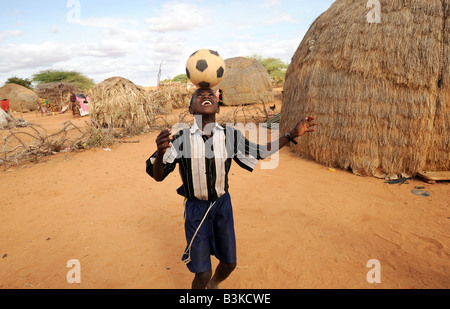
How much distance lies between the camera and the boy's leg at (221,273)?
1792 millimetres

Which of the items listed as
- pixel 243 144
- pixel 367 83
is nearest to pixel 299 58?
pixel 367 83

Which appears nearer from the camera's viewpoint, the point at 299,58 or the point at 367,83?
the point at 367,83

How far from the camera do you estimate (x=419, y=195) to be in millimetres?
3762

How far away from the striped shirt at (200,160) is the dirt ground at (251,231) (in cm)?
111

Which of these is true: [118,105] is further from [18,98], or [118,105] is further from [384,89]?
[18,98]

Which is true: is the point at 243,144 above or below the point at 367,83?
below

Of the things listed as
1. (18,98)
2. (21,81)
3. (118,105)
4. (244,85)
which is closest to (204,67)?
(118,105)

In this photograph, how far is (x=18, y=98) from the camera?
1897cm

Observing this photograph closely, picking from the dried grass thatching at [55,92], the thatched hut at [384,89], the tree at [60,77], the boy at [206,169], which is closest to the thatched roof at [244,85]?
the thatched hut at [384,89]

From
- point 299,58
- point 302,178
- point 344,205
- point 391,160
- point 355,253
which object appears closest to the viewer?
point 355,253

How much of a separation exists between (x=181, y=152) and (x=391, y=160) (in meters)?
3.95

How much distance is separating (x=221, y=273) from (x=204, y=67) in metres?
1.35

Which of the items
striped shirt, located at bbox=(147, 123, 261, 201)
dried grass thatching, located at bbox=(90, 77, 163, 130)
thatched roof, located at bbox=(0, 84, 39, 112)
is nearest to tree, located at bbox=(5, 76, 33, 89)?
thatched roof, located at bbox=(0, 84, 39, 112)
